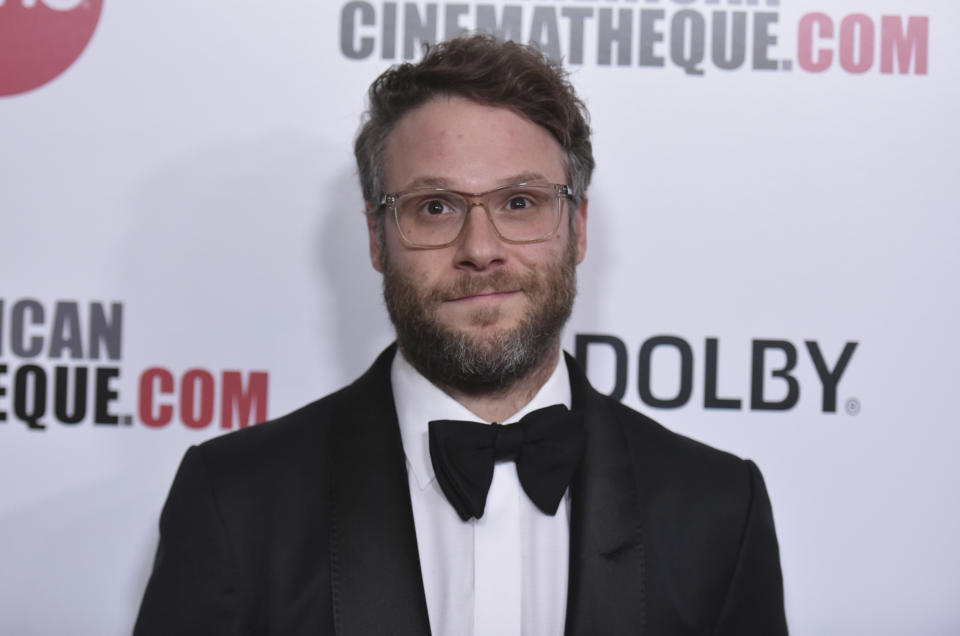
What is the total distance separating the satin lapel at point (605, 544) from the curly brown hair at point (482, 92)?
45 cm

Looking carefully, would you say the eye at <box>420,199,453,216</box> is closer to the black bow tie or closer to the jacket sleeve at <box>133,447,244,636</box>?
the black bow tie

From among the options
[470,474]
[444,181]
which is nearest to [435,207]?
[444,181]

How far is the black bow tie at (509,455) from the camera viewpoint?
1.32 meters

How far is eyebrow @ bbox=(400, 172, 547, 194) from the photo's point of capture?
141cm

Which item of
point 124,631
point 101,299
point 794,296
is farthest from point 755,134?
point 124,631

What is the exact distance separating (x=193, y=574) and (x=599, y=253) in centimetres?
102

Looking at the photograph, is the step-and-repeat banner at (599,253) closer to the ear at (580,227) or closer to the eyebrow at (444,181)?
the ear at (580,227)

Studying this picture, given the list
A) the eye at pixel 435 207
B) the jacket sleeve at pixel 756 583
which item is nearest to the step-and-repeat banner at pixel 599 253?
the jacket sleeve at pixel 756 583

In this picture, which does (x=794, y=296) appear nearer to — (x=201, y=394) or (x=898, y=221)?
(x=898, y=221)

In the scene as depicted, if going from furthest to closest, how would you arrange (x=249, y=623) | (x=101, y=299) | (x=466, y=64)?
(x=101, y=299) < (x=466, y=64) < (x=249, y=623)

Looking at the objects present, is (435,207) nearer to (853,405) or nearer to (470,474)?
(470,474)

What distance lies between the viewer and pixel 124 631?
186 centimetres

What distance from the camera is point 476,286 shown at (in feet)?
4.50

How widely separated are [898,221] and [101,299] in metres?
1.67
